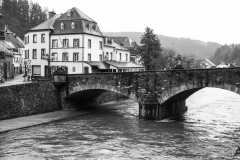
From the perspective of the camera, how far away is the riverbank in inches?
1060

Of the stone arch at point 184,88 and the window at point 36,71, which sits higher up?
the window at point 36,71

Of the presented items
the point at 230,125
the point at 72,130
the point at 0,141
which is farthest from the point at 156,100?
the point at 0,141

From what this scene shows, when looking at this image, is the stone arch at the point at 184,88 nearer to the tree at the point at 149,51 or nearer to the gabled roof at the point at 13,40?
the tree at the point at 149,51

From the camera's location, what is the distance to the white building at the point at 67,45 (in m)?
46.8

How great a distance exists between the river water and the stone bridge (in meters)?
1.91

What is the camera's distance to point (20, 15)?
337 feet

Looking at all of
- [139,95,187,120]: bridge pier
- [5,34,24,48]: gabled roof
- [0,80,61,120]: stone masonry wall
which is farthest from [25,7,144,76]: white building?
[5,34,24,48]: gabled roof

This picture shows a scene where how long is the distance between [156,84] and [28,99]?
14.0m

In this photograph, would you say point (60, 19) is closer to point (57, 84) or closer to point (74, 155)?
point (57, 84)

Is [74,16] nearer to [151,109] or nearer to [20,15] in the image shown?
[151,109]

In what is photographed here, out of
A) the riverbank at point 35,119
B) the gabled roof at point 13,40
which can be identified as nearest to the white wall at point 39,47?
the riverbank at point 35,119

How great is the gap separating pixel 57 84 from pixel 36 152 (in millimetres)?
17743

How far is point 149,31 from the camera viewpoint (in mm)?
68500

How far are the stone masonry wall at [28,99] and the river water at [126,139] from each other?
4.79 meters
